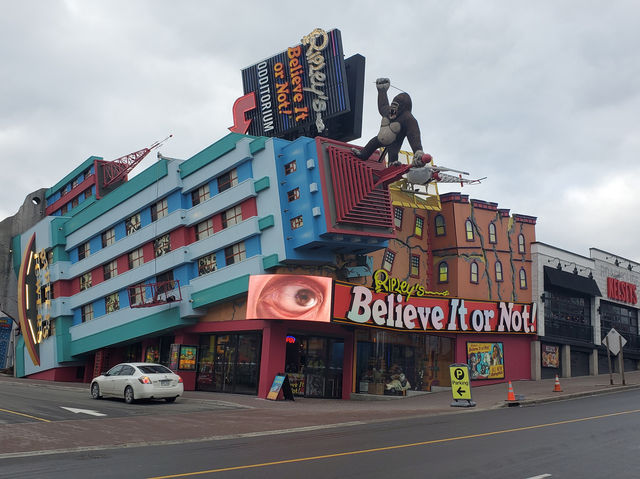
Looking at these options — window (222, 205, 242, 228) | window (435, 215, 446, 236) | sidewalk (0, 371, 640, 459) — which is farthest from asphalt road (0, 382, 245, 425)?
window (435, 215, 446, 236)

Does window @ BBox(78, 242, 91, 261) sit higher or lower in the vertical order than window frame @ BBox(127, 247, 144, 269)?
higher

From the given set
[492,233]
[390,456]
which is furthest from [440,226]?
[390,456]

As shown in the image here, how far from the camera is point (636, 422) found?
1756 cm

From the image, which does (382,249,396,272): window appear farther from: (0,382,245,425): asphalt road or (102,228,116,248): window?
(102,228,116,248): window

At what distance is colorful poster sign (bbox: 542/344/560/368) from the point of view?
4050 centimetres

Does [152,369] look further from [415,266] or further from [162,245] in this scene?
[415,266]

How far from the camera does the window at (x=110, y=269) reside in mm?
42375

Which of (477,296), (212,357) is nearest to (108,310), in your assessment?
(212,357)

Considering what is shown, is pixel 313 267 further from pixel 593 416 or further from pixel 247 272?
pixel 593 416

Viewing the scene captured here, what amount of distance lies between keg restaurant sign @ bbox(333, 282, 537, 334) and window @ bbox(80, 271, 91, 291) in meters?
24.1

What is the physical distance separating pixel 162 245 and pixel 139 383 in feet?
51.0

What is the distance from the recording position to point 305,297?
2870cm

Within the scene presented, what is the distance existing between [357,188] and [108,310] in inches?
850

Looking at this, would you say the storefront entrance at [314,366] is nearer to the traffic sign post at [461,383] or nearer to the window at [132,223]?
the traffic sign post at [461,383]
